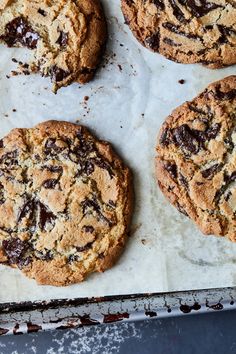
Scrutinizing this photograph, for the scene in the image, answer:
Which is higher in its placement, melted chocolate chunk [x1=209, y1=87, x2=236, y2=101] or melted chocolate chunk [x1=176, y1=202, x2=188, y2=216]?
melted chocolate chunk [x1=209, y1=87, x2=236, y2=101]

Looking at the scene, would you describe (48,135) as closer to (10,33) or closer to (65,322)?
(10,33)

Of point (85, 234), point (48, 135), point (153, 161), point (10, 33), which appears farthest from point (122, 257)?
point (10, 33)

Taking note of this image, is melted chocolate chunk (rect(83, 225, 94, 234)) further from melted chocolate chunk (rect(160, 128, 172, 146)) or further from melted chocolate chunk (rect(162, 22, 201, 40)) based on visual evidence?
melted chocolate chunk (rect(162, 22, 201, 40))

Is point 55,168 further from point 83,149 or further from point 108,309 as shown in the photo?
point 108,309

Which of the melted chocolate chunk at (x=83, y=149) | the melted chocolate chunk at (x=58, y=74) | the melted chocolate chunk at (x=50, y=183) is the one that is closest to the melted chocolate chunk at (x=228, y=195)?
the melted chocolate chunk at (x=83, y=149)

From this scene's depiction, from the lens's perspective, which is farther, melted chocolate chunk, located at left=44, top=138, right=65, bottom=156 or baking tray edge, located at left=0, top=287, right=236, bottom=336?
baking tray edge, located at left=0, top=287, right=236, bottom=336

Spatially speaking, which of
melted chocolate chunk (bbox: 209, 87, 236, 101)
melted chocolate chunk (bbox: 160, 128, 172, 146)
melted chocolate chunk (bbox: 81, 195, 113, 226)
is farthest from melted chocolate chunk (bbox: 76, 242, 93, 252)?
melted chocolate chunk (bbox: 209, 87, 236, 101)
